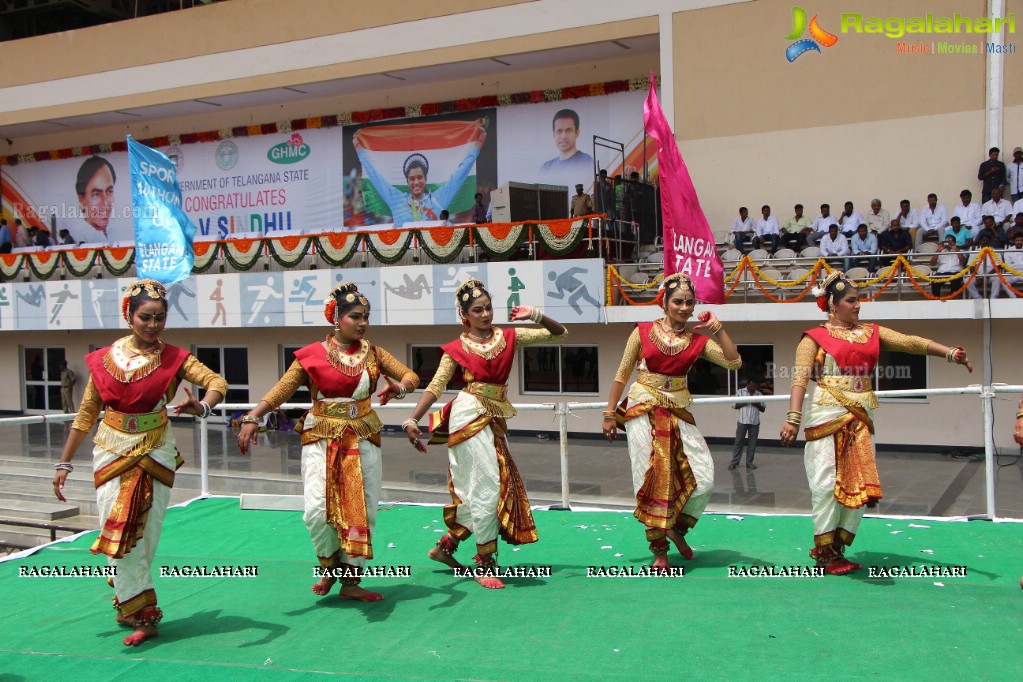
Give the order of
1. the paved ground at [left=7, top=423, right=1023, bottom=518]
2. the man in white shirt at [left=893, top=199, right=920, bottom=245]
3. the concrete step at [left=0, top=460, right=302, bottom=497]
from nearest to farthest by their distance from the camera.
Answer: the paved ground at [left=7, top=423, right=1023, bottom=518] < the concrete step at [left=0, top=460, right=302, bottom=497] < the man in white shirt at [left=893, top=199, right=920, bottom=245]

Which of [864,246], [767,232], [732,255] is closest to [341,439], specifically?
[732,255]

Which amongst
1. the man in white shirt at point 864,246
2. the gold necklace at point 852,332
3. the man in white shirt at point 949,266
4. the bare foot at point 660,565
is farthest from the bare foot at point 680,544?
the man in white shirt at point 864,246

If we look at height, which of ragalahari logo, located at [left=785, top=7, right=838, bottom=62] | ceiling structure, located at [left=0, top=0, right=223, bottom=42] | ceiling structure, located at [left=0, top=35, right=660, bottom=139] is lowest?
ragalahari logo, located at [left=785, top=7, right=838, bottom=62]

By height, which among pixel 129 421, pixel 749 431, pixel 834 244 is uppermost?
pixel 834 244

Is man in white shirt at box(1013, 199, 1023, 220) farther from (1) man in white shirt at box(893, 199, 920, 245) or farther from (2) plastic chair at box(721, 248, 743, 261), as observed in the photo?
(2) plastic chair at box(721, 248, 743, 261)

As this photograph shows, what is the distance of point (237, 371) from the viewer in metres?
20.2

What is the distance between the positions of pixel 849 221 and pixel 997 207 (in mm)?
2107

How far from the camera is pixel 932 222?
13.9m

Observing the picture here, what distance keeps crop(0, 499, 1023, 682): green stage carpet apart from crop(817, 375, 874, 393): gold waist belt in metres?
1.13

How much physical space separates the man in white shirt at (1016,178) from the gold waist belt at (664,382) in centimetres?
1017

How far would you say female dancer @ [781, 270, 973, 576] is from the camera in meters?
5.47

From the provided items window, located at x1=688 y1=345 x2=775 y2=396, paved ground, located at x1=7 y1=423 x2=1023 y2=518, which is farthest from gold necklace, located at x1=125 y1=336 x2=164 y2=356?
window, located at x1=688 y1=345 x2=775 y2=396

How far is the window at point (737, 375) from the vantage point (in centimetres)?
1515

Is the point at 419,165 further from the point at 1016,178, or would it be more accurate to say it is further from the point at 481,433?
the point at 481,433
